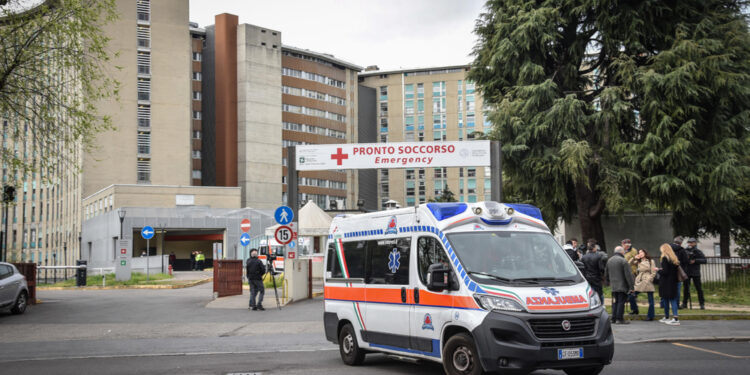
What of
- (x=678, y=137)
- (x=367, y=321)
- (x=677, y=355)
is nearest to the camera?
(x=367, y=321)

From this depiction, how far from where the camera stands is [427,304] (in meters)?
9.84

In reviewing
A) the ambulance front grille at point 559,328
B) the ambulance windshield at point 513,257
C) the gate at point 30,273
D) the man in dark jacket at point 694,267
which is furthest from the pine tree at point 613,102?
the ambulance front grille at point 559,328

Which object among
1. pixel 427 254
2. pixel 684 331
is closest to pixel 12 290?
pixel 427 254

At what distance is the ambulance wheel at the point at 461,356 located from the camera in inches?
348

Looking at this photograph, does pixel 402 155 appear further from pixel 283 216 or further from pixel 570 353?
pixel 570 353

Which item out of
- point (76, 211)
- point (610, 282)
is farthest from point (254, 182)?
point (610, 282)

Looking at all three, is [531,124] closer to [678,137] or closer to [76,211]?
[678,137]

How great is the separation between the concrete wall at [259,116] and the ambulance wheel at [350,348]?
83773mm

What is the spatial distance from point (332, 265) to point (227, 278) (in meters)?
14.8

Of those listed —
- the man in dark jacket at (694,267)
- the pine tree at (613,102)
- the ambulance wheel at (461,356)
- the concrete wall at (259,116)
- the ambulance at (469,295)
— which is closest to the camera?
the ambulance at (469,295)

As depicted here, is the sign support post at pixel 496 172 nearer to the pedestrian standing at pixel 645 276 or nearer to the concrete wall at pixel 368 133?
the pedestrian standing at pixel 645 276

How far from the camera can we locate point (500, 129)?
31656 millimetres

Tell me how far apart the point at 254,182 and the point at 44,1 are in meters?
73.2

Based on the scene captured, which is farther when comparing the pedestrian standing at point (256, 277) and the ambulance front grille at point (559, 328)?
the pedestrian standing at point (256, 277)
